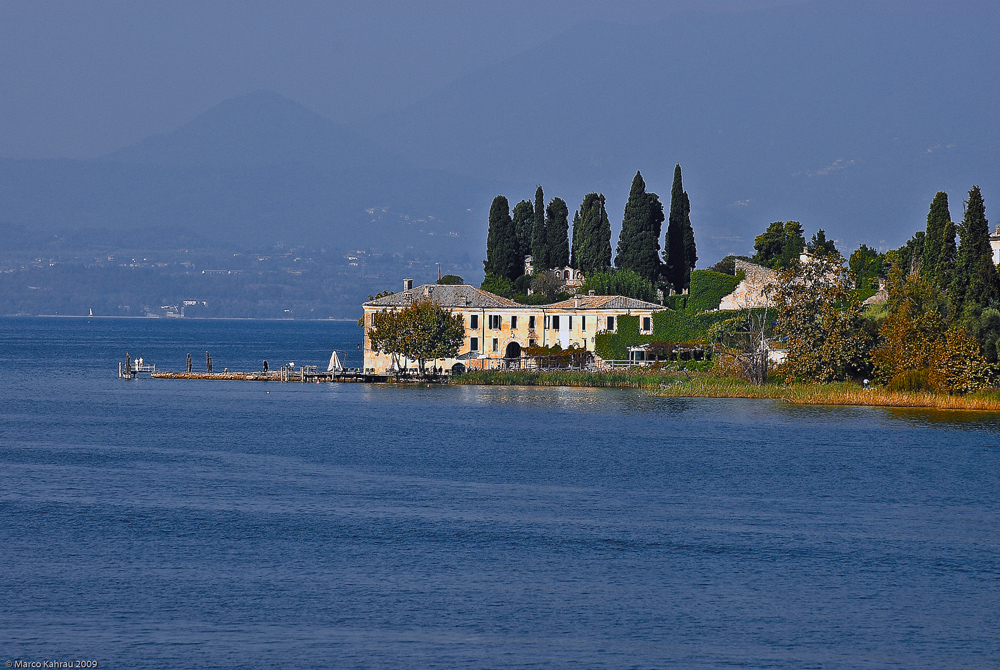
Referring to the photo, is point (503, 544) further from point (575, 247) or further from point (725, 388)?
point (575, 247)

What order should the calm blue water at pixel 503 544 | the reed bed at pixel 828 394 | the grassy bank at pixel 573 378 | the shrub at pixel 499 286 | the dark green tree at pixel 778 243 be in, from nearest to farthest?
the calm blue water at pixel 503 544 → the reed bed at pixel 828 394 → the grassy bank at pixel 573 378 → the shrub at pixel 499 286 → the dark green tree at pixel 778 243

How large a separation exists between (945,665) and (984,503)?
1761 cm

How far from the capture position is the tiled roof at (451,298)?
90812 mm

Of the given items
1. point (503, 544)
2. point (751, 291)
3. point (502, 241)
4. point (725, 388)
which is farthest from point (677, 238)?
point (503, 544)

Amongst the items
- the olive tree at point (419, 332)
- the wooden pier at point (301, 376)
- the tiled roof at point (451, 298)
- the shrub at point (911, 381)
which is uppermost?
the tiled roof at point (451, 298)

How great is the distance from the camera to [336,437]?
56.8m

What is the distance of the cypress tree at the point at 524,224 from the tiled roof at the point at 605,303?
20974 mm

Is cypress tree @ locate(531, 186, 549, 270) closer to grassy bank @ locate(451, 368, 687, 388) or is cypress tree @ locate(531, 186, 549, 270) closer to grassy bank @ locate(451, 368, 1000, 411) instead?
grassy bank @ locate(451, 368, 687, 388)

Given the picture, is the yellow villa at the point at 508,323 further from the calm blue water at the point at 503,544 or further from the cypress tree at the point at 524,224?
the calm blue water at the point at 503,544

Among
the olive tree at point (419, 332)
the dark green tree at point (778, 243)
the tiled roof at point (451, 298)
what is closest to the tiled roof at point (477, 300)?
the tiled roof at point (451, 298)

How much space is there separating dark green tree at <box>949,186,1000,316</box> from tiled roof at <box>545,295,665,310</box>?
23.5m

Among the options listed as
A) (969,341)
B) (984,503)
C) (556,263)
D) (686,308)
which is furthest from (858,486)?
(556,263)

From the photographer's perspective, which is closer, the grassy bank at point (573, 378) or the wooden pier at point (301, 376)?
the grassy bank at point (573, 378)

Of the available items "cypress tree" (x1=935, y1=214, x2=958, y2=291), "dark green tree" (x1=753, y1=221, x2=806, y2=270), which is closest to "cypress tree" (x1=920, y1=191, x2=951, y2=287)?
"cypress tree" (x1=935, y1=214, x2=958, y2=291)
